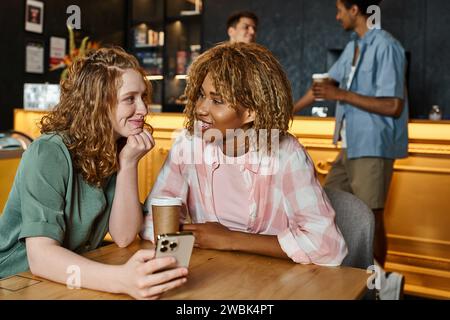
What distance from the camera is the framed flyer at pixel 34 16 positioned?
20.5ft

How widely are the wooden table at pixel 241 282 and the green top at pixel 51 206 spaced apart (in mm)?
99

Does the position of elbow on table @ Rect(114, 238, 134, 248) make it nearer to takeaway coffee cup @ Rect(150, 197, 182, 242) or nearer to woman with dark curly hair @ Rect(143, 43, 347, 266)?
woman with dark curly hair @ Rect(143, 43, 347, 266)

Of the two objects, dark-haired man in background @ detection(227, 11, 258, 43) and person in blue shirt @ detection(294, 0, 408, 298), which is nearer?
person in blue shirt @ detection(294, 0, 408, 298)

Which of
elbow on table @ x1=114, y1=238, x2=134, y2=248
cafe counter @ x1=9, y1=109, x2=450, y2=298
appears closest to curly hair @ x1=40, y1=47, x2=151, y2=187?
elbow on table @ x1=114, y1=238, x2=134, y2=248

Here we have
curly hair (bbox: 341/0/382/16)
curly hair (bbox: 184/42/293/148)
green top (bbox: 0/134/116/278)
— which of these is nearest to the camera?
green top (bbox: 0/134/116/278)

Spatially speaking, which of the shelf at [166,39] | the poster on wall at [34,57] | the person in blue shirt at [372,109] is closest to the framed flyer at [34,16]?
the poster on wall at [34,57]

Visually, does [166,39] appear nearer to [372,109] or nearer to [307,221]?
[372,109]

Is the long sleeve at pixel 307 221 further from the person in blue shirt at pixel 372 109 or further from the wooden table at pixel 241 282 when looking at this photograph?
the person in blue shirt at pixel 372 109

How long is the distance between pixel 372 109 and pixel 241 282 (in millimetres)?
1926

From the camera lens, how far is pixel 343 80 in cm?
315

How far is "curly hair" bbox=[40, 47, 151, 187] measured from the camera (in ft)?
4.35

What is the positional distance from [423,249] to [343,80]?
3.86 ft

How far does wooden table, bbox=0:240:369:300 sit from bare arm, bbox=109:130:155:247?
0.13 meters
